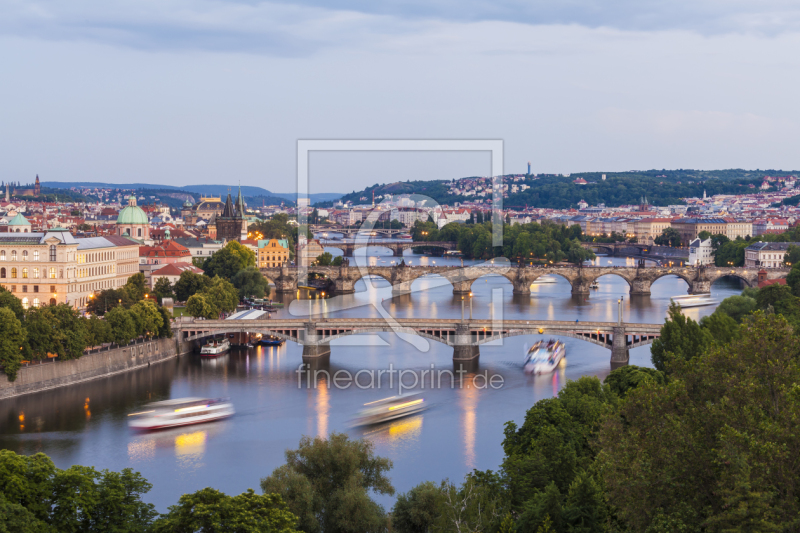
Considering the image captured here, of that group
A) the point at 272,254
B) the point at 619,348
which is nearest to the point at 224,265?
the point at 272,254

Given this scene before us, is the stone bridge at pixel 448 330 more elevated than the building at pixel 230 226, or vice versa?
the building at pixel 230 226

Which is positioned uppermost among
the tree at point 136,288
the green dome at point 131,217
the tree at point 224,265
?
the green dome at point 131,217

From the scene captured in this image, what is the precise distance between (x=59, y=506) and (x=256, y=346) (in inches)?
671

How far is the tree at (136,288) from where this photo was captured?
2834 cm

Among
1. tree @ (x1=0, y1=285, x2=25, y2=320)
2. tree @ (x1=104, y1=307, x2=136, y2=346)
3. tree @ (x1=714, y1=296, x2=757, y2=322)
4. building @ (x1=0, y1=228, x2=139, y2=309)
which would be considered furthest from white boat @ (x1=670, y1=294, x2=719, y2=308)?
tree @ (x1=0, y1=285, x2=25, y2=320)

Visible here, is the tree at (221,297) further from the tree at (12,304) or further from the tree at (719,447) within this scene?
the tree at (719,447)

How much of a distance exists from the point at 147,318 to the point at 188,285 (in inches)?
297

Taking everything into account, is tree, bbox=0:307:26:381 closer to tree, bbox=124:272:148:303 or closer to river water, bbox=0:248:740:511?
river water, bbox=0:248:740:511

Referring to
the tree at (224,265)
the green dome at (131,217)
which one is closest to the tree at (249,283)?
the tree at (224,265)

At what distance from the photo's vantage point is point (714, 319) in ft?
67.4

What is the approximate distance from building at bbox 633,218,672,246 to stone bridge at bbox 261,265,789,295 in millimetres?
37825

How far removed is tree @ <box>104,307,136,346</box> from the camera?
2269 centimetres

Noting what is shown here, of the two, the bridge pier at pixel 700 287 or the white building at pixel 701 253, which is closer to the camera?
the bridge pier at pixel 700 287

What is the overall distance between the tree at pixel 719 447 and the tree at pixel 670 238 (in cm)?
6342
